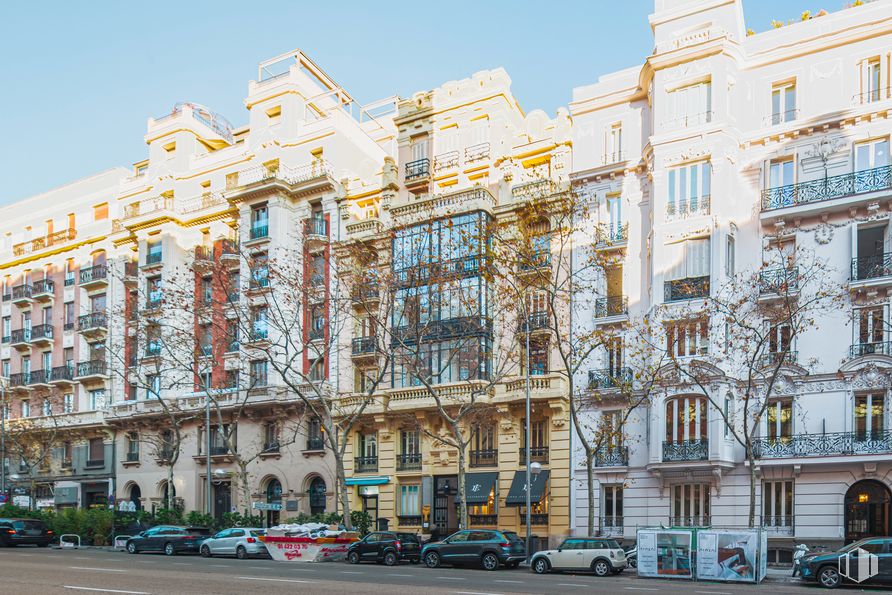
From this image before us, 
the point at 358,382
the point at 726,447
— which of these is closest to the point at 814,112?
the point at 726,447

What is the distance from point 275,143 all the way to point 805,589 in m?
36.6

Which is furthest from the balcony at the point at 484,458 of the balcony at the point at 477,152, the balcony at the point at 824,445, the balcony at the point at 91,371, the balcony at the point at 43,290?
the balcony at the point at 43,290

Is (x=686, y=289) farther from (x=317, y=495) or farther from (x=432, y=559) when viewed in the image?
(x=317, y=495)

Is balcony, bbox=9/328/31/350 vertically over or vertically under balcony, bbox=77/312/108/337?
under

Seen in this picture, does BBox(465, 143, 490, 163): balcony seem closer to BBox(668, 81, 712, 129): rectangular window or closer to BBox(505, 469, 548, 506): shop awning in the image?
BBox(668, 81, 712, 129): rectangular window

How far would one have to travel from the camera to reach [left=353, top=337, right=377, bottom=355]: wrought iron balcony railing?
137 ft

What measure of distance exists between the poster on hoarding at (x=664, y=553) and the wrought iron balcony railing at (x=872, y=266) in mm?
13122

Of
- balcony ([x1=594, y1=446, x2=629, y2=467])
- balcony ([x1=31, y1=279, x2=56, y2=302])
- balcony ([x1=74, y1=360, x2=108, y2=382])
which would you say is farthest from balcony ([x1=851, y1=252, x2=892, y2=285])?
balcony ([x1=31, y1=279, x2=56, y2=302])

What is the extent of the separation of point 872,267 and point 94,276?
45108 mm

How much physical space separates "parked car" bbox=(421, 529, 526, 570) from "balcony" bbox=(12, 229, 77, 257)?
40.1 m

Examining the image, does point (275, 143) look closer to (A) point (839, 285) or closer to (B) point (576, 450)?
(B) point (576, 450)

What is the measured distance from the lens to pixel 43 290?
5750cm

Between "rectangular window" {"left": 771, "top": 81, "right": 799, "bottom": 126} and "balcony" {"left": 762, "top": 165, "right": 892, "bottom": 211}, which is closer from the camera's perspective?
"balcony" {"left": 762, "top": 165, "right": 892, "bottom": 211}

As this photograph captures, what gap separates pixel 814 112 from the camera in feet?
108
